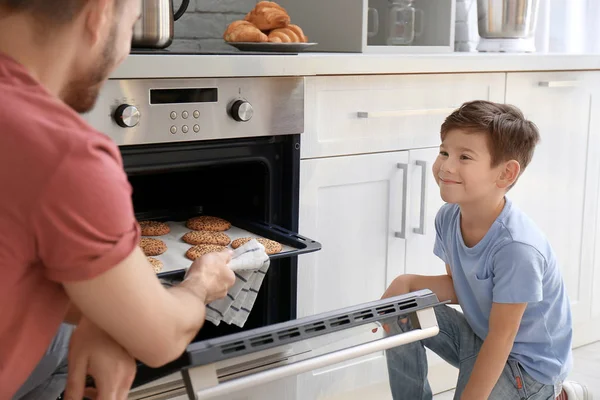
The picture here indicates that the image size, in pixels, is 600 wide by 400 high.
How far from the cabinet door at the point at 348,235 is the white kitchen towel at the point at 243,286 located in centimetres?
34

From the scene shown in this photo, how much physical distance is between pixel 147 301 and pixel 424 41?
1822 mm

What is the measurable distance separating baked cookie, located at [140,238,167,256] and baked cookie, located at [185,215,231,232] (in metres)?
0.14

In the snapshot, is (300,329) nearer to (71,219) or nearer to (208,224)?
(71,219)

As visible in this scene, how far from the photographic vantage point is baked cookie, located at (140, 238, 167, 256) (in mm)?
1519

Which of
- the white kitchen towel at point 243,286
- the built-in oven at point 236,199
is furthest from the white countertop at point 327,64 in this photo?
the white kitchen towel at point 243,286

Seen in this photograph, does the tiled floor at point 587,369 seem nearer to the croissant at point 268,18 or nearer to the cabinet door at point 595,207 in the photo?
the cabinet door at point 595,207

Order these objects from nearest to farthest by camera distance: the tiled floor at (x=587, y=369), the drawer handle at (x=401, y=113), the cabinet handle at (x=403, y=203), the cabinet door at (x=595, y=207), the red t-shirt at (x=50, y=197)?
1. the red t-shirt at (x=50, y=197)
2. the drawer handle at (x=401, y=113)
3. the cabinet handle at (x=403, y=203)
4. the tiled floor at (x=587, y=369)
5. the cabinet door at (x=595, y=207)

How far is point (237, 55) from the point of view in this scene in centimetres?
157

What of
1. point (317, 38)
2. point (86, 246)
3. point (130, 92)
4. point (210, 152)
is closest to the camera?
point (86, 246)

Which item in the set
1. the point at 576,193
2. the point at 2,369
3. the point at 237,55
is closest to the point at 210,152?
the point at 237,55

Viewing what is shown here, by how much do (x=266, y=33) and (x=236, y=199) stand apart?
1.37 feet

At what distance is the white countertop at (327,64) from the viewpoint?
4.85ft

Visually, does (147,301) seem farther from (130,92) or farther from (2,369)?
(130,92)

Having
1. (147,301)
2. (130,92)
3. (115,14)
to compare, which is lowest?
(147,301)
